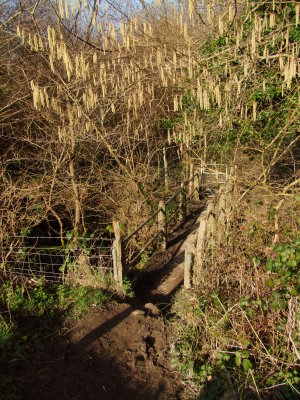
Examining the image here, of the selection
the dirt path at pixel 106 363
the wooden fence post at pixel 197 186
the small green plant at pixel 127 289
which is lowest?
the dirt path at pixel 106 363

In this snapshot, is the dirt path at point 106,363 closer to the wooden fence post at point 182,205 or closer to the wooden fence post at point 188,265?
the wooden fence post at point 188,265

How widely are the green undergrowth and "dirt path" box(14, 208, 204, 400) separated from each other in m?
0.14

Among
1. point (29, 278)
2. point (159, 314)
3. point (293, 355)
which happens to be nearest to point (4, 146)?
point (29, 278)

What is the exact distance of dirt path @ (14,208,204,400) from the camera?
3.36m

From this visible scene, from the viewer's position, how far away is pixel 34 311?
4.60 metres

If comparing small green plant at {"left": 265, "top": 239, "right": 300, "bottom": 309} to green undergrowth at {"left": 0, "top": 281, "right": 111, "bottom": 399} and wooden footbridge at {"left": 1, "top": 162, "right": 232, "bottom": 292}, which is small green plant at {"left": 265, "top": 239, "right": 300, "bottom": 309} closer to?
wooden footbridge at {"left": 1, "top": 162, "right": 232, "bottom": 292}

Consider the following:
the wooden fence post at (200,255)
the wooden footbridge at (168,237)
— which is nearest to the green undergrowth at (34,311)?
the wooden footbridge at (168,237)

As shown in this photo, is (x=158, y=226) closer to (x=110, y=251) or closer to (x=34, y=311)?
(x=110, y=251)

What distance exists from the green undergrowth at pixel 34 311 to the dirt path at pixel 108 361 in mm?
138

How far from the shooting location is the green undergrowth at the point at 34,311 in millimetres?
3945

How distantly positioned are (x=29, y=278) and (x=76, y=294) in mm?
1033

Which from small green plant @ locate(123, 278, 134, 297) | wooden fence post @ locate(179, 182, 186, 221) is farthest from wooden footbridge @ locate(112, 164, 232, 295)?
small green plant @ locate(123, 278, 134, 297)

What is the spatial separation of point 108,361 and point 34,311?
1.43m

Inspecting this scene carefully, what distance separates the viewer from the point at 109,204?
24.7 ft
